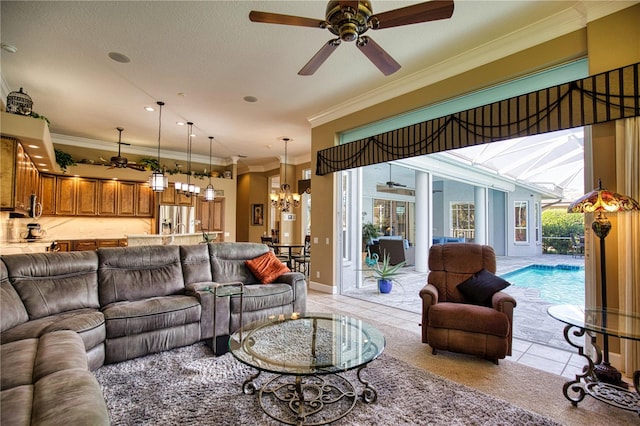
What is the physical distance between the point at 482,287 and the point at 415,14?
104 inches

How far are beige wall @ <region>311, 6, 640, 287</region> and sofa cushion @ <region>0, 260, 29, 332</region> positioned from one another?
4.24m

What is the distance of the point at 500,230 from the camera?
38.9ft

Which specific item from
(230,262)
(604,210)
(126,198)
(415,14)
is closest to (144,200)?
(126,198)

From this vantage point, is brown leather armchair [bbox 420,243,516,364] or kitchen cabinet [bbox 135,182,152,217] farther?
kitchen cabinet [bbox 135,182,152,217]

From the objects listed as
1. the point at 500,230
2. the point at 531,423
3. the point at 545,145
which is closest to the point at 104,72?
the point at 531,423

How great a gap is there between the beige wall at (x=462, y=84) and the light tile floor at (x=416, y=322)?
69 cm

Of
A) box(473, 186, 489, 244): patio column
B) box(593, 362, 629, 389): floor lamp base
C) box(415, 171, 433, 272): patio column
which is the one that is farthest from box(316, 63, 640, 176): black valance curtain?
box(473, 186, 489, 244): patio column

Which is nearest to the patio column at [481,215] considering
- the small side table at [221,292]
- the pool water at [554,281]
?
the pool water at [554,281]

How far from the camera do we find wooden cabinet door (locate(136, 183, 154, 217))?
8.33 m

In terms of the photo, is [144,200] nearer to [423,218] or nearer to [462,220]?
[423,218]

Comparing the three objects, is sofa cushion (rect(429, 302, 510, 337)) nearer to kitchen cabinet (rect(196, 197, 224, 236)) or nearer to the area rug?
the area rug

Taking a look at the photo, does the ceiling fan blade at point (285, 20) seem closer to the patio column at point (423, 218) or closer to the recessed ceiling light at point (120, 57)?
the recessed ceiling light at point (120, 57)

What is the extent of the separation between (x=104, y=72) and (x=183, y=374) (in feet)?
14.2

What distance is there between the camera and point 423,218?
7887 mm
